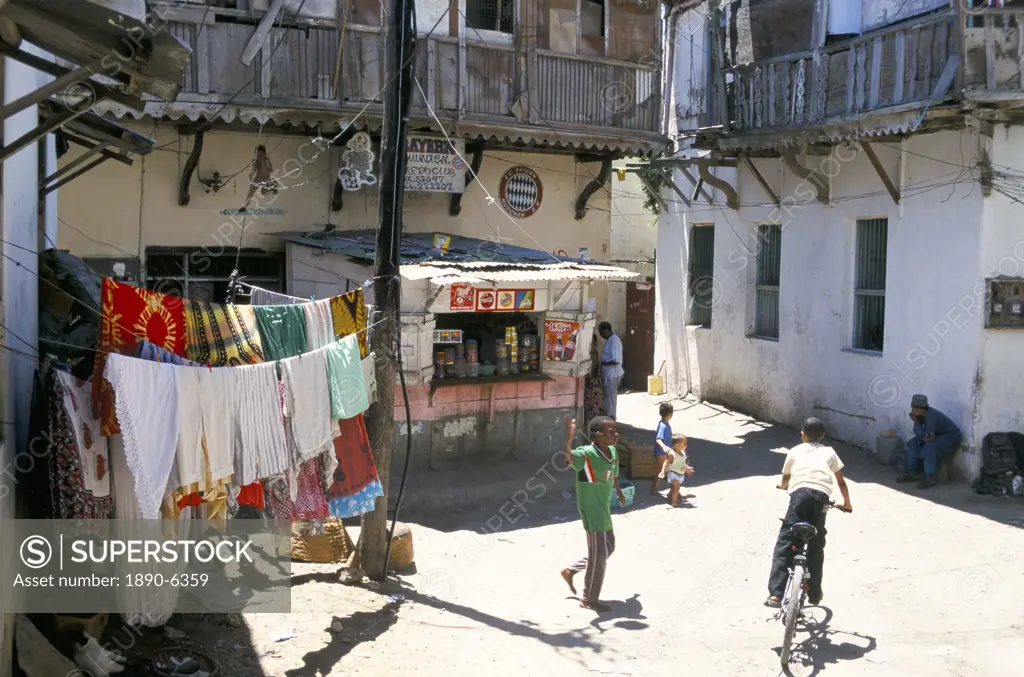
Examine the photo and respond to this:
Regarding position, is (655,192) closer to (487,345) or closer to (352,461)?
(487,345)

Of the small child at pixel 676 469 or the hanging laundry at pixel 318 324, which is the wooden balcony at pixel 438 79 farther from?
the small child at pixel 676 469

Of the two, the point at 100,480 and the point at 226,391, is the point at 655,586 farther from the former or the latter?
the point at 100,480

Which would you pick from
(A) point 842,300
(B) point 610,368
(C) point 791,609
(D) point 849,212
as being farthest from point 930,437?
(C) point 791,609

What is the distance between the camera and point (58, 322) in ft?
20.8

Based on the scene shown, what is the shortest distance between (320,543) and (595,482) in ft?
8.77

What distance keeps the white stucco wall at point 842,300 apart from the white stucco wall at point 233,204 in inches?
160

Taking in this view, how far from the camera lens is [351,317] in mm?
7629

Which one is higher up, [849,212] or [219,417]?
[849,212]

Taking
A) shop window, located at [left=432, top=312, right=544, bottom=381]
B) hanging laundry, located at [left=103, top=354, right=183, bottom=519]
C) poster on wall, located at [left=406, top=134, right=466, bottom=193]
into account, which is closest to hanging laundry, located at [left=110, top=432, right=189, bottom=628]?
hanging laundry, located at [left=103, top=354, right=183, bottom=519]

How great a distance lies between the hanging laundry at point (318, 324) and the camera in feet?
23.3

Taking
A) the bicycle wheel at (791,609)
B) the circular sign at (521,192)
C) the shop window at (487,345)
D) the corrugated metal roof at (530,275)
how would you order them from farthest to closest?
the circular sign at (521,192)
the shop window at (487,345)
the corrugated metal roof at (530,275)
the bicycle wheel at (791,609)

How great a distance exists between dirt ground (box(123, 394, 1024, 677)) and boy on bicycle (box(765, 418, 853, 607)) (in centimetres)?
38

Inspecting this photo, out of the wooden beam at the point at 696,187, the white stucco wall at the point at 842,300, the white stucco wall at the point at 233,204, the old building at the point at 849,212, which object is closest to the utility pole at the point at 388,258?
the white stucco wall at the point at 233,204

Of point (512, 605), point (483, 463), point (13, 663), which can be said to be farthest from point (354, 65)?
point (13, 663)
